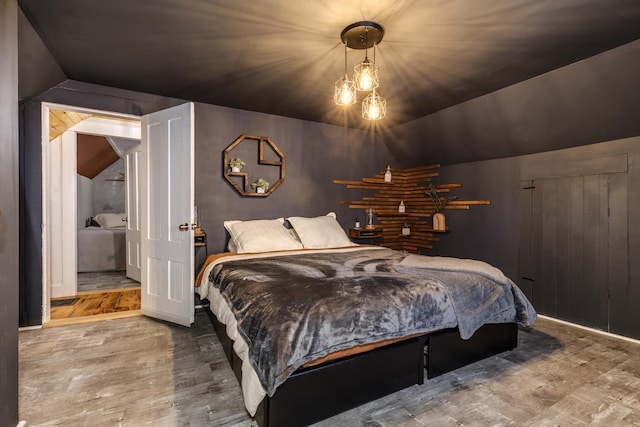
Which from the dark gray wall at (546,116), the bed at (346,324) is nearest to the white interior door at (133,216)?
the bed at (346,324)

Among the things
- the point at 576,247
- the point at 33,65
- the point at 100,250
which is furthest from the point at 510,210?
the point at 100,250

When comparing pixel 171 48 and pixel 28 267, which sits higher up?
pixel 171 48

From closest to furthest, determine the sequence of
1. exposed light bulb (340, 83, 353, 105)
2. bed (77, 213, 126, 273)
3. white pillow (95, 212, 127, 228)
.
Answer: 1. exposed light bulb (340, 83, 353, 105)
2. bed (77, 213, 126, 273)
3. white pillow (95, 212, 127, 228)

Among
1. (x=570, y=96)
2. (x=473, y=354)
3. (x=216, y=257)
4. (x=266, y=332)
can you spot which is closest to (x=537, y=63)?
(x=570, y=96)

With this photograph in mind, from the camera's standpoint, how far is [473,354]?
2.34 metres

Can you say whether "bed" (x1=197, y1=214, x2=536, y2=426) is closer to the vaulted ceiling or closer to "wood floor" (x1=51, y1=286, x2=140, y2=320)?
"wood floor" (x1=51, y1=286, x2=140, y2=320)

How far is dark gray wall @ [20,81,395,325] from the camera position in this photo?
9.73ft

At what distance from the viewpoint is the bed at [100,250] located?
5.47 meters

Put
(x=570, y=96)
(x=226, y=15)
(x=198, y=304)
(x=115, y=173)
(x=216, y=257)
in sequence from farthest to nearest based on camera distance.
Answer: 1. (x=115, y=173)
2. (x=198, y=304)
3. (x=216, y=257)
4. (x=570, y=96)
5. (x=226, y=15)

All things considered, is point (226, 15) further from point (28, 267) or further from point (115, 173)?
point (115, 173)

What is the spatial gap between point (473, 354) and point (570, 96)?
247cm

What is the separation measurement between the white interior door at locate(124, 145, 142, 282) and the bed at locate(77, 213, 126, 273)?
2.72 ft

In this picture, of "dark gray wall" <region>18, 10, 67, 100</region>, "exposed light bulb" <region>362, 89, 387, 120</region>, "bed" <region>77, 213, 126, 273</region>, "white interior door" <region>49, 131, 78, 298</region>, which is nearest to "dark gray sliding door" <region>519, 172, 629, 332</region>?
"exposed light bulb" <region>362, 89, 387, 120</region>

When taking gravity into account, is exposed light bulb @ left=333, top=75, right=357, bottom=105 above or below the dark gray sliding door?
above
